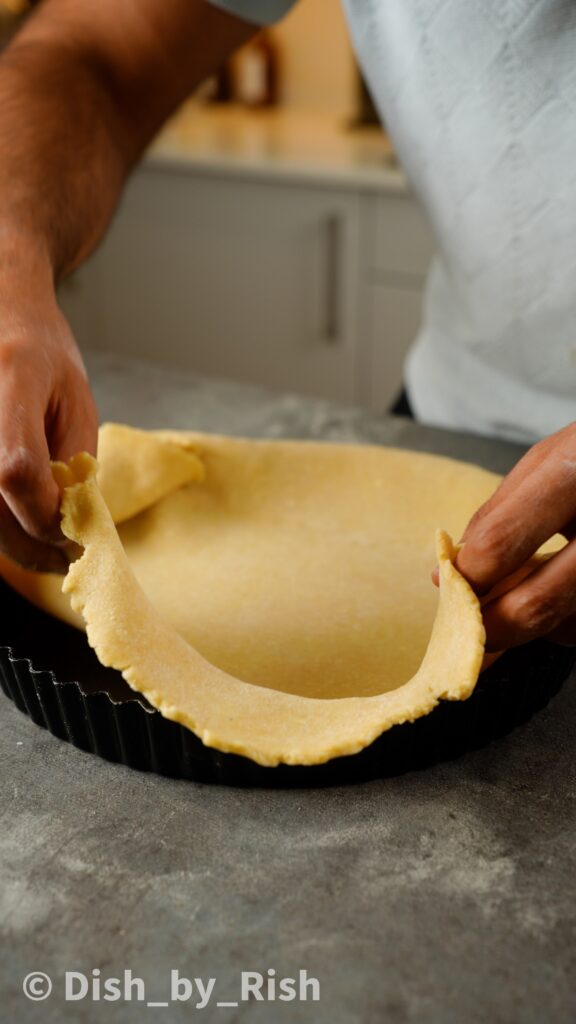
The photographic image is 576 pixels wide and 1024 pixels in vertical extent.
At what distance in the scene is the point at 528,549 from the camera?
2.19 ft

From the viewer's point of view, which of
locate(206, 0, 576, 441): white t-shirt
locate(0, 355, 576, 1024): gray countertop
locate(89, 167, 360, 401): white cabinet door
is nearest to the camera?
locate(0, 355, 576, 1024): gray countertop

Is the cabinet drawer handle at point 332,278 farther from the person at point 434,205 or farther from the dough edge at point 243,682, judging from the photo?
the dough edge at point 243,682

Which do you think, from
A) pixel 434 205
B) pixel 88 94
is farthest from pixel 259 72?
pixel 434 205

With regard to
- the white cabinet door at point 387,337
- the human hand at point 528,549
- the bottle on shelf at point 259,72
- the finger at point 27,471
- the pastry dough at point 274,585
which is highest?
the finger at point 27,471

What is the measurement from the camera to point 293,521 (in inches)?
37.5

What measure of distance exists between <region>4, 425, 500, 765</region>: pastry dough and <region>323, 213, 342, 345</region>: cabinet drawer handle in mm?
1448

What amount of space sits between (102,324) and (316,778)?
2.28 metres

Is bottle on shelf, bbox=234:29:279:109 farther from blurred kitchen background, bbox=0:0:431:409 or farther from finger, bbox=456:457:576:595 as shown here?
finger, bbox=456:457:576:595

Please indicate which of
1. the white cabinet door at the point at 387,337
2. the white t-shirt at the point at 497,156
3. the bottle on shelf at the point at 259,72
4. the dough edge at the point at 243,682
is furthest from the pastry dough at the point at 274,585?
the bottle on shelf at the point at 259,72

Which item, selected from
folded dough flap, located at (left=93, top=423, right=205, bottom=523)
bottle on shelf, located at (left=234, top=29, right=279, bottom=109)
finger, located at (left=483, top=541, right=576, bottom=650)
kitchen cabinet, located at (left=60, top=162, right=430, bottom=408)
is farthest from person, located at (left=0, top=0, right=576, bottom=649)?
bottle on shelf, located at (left=234, top=29, right=279, bottom=109)

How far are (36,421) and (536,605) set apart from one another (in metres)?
0.35

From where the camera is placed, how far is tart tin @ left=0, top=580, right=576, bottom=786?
676 millimetres

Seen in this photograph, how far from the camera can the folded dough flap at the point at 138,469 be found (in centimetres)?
93

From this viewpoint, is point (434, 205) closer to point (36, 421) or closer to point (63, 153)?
point (63, 153)
